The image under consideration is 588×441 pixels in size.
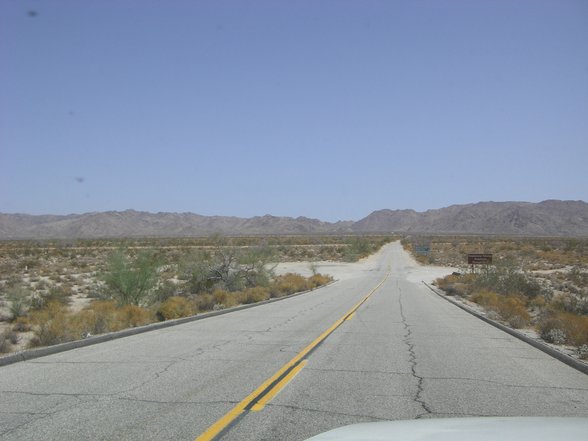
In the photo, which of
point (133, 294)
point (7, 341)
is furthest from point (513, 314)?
point (7, 341)

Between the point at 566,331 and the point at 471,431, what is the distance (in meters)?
11.3

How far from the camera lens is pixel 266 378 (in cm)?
916

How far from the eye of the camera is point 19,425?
6.59m

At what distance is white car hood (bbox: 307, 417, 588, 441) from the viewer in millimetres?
4527

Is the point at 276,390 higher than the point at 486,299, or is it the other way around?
the point at 276,390

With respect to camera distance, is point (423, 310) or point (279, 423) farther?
point (423, 310)

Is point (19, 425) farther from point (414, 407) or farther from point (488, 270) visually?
point (488, 270)

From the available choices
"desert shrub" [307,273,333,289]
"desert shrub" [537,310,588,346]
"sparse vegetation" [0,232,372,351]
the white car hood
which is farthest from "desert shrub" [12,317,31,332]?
"desert shrub" [307,273,333,289]

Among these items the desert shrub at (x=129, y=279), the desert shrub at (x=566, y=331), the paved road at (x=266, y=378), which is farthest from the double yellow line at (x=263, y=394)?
the desert shrub at (x=129, y=279)

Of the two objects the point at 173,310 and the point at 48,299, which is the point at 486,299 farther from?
the point at 48,299

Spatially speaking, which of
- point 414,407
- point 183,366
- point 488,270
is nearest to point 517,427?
point 414,407

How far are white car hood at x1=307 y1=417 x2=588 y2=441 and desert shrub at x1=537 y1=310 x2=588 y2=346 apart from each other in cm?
962

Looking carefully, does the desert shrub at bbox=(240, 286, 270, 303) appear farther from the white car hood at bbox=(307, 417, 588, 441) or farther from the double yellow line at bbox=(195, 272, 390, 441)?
the white car hood at bbox=(307, 417, 588, 441)

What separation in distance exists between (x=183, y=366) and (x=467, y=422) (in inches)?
232
